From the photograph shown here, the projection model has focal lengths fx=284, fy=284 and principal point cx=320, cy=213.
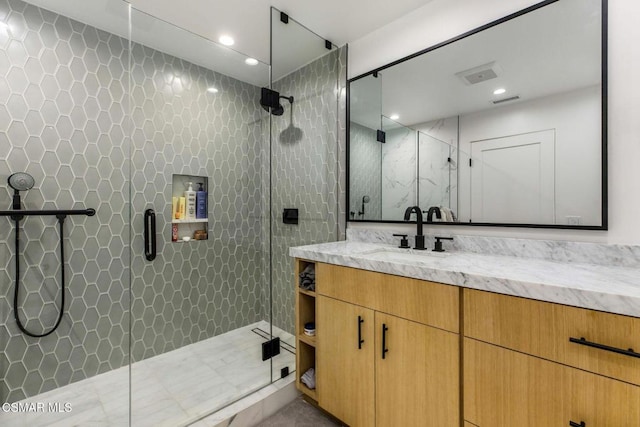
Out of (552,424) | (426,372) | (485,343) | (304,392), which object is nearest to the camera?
(552,424)

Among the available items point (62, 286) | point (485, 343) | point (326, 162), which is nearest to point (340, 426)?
point (485, 343)

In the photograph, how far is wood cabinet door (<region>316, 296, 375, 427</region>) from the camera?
1.38 meters

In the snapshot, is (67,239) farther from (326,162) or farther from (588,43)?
(588,43)

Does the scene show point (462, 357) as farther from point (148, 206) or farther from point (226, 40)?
point (226, 40)

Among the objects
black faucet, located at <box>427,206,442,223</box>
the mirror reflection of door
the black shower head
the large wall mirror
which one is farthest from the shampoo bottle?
the mirror reflection of door

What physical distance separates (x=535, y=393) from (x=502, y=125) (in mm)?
1223

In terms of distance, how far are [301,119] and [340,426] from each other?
2.11m

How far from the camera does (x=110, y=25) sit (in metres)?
1.91

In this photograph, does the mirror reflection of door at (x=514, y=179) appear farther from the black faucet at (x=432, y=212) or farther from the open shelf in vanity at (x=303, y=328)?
the open shelf in vanity at (x=303, y=328)

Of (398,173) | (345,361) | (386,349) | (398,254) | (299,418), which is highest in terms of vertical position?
(398,173)

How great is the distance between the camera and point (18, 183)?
1.65 metres

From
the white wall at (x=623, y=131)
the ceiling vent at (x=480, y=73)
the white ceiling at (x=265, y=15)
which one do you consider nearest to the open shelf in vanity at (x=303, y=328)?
the white wall at (x=623, y=131)

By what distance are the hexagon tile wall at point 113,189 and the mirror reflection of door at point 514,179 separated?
1.67 m

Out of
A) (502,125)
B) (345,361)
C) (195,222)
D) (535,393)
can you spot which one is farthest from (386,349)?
(195,222)
